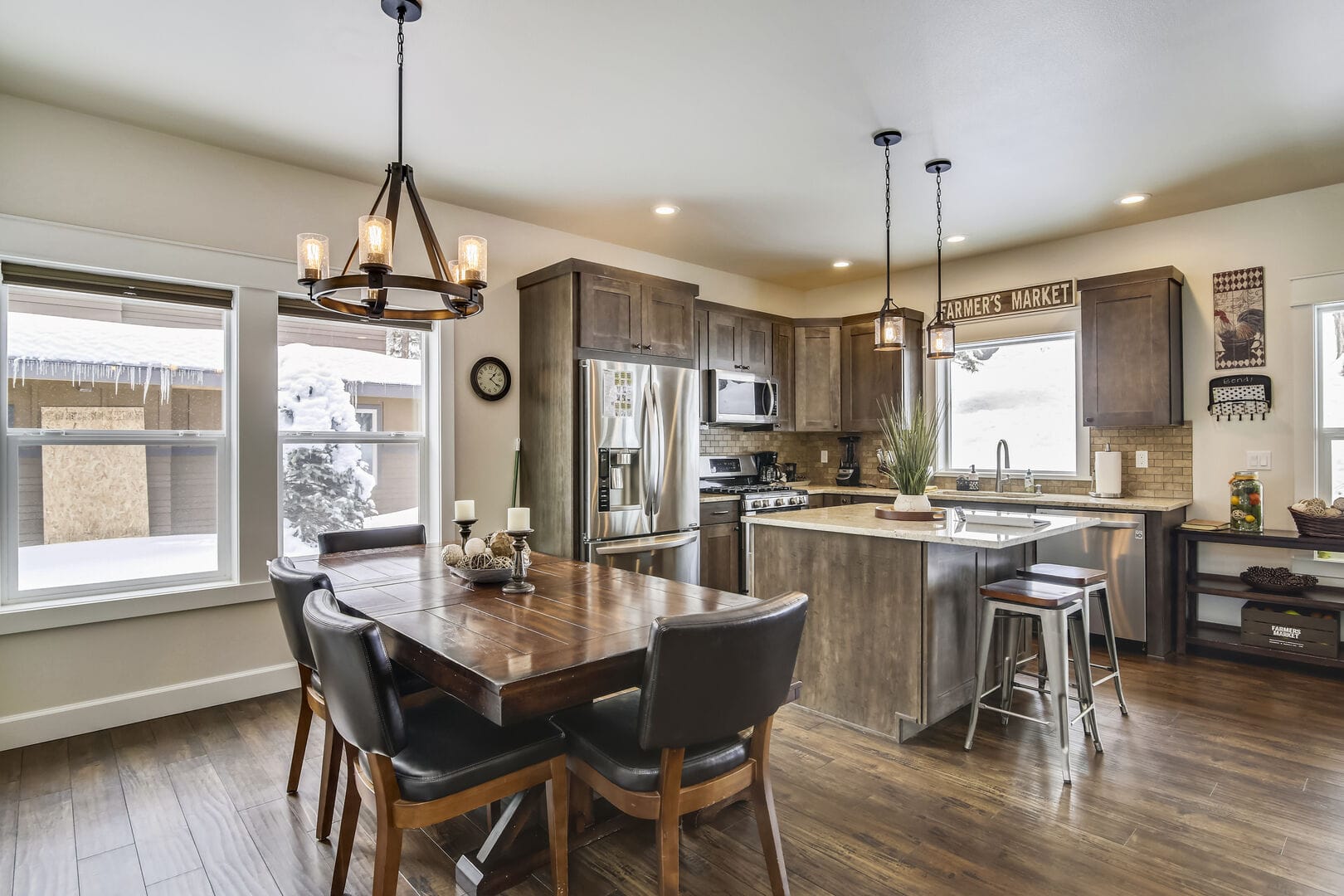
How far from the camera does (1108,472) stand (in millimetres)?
4496

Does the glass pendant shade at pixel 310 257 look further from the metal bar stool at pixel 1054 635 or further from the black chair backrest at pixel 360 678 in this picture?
the metal bar stool at pixel 1054 635

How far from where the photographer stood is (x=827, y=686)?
3.13m

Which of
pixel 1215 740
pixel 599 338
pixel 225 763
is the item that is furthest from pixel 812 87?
pixel 225 763

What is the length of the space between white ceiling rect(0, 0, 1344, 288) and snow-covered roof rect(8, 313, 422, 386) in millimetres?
952

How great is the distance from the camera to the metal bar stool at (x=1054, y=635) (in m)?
2.60

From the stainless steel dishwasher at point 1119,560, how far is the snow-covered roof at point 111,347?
4734 mm

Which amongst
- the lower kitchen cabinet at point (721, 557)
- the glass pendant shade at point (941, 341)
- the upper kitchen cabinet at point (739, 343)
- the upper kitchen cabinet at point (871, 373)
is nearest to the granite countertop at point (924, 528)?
the glass pendant shade at point (941, 341)

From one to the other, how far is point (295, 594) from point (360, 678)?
2.29 ft

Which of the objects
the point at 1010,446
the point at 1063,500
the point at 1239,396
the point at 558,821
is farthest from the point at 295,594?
the point at 1239,396

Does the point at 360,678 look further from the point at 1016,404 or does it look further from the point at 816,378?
the point at 1016,404

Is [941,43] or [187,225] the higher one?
[941,43]

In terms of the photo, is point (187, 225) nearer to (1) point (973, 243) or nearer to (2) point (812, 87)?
(2) point (812, 87)

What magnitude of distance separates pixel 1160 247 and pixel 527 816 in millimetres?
5095

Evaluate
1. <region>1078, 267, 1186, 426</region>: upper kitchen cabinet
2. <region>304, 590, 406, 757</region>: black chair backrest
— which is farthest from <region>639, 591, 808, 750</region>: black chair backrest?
<region>1078, 267, 1186, 426</region>: upper kitchen cabinet
